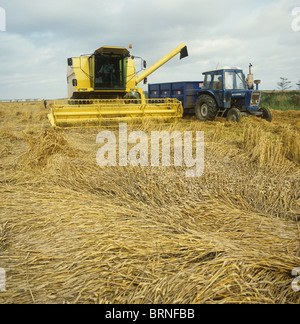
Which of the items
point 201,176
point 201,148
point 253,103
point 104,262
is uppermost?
point 253,103

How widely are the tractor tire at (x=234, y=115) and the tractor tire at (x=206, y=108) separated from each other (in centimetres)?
78

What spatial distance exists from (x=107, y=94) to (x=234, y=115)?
4952mm

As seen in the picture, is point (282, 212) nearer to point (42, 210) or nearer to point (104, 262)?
point (104, 262)

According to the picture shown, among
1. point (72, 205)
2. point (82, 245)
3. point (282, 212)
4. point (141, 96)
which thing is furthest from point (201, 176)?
point (141, 96)

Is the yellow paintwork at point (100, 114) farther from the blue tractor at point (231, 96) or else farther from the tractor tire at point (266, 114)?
the tractor tire at point (266, 114)

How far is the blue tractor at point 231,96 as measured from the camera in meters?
9.63

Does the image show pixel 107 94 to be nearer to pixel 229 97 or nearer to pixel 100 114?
pixel 100 114

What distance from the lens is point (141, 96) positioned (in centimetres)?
1109

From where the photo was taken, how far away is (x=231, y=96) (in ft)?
31.8

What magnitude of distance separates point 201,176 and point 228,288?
2109mm
